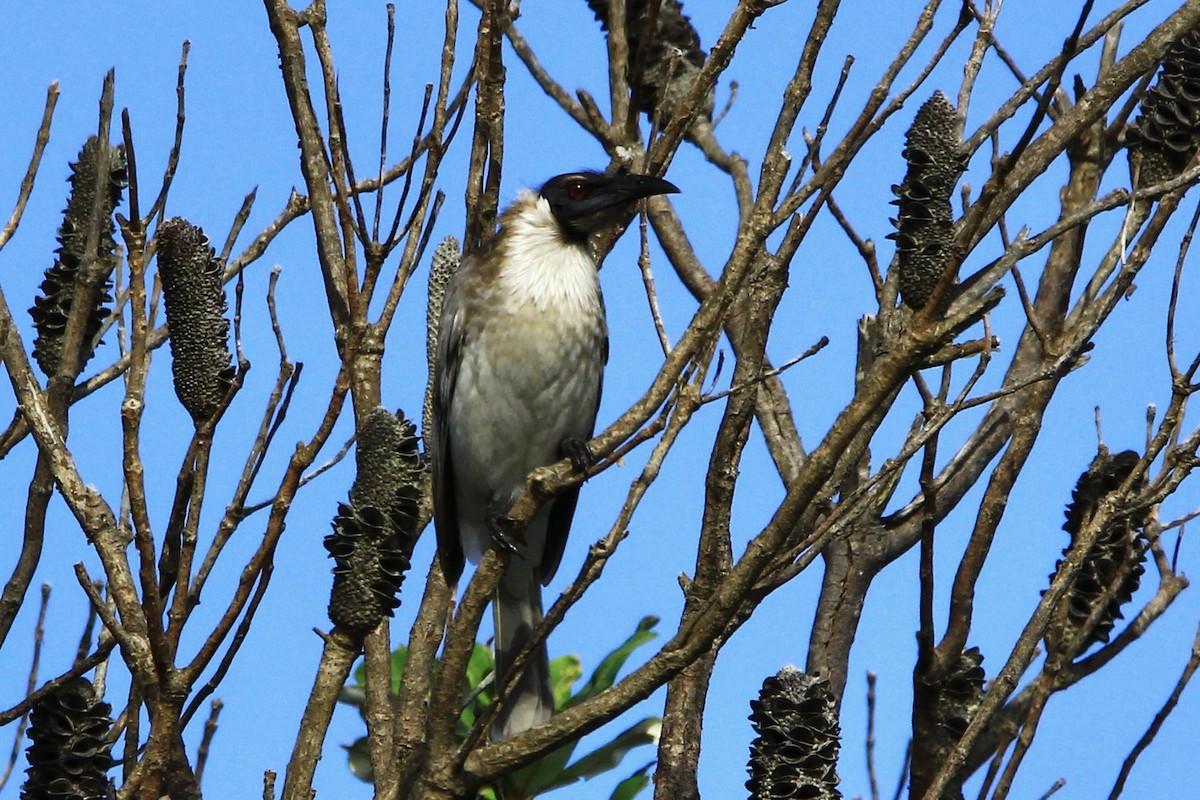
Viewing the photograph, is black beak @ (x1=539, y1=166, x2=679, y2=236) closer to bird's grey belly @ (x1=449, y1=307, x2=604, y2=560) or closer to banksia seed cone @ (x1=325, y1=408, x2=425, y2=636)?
bird's grey belly @ (x1=449, y1=307, x2=604, y2=560)

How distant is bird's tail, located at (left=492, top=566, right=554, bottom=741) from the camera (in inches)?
214

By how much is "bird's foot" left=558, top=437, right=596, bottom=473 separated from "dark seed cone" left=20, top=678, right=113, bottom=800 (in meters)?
1.75

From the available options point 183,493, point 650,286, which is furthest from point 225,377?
point 650,286

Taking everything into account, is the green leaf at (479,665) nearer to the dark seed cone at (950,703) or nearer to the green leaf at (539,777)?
the green leaf at (539,777)

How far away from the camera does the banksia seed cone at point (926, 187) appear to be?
3957mm

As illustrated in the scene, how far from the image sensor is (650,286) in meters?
4.20

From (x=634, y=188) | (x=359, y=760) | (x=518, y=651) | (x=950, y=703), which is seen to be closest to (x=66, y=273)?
(x=518, y=651)

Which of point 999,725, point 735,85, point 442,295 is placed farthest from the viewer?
point 735,85

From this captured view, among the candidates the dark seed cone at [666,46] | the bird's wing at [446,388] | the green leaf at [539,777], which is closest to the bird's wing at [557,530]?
the bird's wing at [446,388]

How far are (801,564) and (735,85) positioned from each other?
152 inches

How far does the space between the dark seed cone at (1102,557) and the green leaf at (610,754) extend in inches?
69.4

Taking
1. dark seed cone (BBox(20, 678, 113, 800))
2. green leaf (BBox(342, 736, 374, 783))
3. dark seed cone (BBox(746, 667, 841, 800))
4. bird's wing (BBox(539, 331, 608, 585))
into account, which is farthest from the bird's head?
dark seed cone (BBox(20, 678, 113, 800))

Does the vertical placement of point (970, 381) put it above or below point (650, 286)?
below

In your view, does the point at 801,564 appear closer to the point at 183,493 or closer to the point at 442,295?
the point at 183,493
